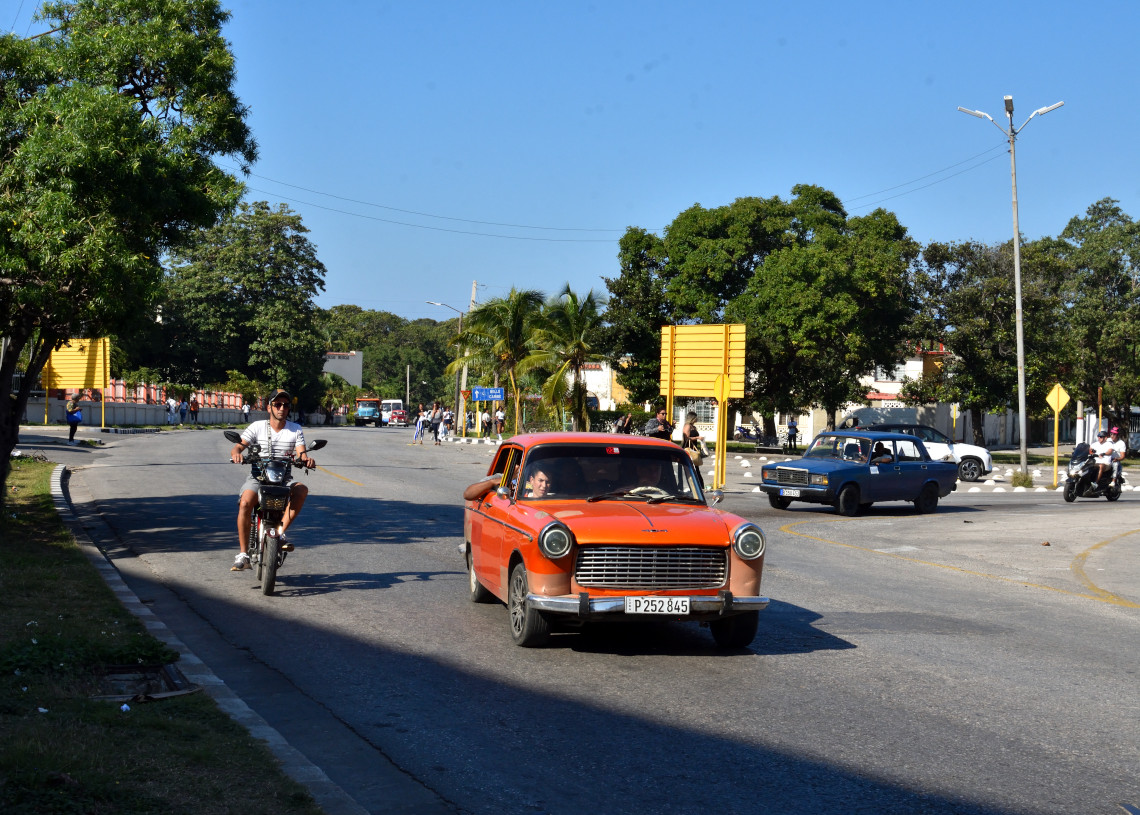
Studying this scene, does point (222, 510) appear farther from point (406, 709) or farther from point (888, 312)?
point (888, 312)

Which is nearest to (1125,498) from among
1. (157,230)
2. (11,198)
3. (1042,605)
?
(1042,605)

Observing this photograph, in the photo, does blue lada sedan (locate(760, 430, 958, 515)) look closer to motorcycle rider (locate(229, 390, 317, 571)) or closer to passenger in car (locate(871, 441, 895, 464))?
passenger in car (locate(871, 441, 895, 464))

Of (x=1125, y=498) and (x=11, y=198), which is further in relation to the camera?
(x=1125, y=498)

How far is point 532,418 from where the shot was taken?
56594 millimetres

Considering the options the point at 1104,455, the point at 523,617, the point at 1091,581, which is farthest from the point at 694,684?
the point at 1104,455

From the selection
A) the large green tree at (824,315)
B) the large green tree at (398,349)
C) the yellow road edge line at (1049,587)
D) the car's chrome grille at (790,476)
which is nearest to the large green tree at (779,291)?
the large green tree at (824,315)

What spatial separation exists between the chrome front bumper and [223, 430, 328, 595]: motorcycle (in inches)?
131

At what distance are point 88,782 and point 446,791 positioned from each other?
1.50 metres

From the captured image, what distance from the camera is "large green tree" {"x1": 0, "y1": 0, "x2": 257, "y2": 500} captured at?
11.8m

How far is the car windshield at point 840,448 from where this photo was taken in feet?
71.9

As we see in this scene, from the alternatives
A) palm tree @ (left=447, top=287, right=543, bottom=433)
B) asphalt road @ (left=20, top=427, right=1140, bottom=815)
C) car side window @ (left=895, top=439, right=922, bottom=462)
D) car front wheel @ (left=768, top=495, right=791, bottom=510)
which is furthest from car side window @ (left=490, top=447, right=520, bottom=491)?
palm tree @ (left=447, top=287, right=543, bottom=433)

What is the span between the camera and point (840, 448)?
22.2m

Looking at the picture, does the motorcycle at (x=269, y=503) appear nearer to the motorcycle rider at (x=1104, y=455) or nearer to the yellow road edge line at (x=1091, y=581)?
the yellow road edge line at (x=1091, y=581)

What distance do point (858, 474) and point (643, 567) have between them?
14405 mm
